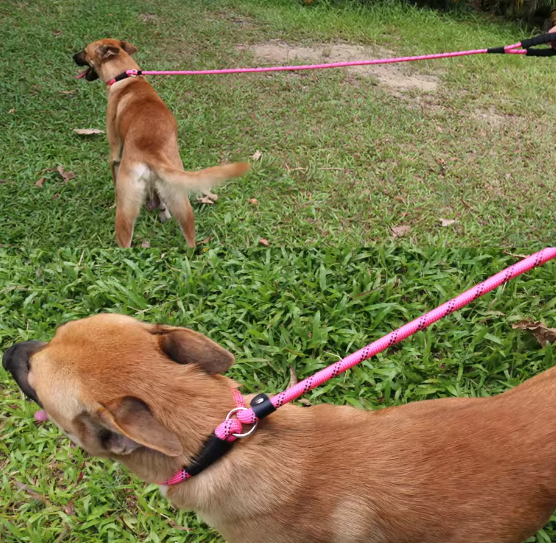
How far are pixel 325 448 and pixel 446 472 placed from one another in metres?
0.45

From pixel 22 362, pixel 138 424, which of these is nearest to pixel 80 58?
pixel 22 362

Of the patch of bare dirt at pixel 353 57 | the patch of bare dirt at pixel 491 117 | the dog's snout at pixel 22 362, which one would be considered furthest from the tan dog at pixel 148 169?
the patch of bare dirt at pixel 491 117

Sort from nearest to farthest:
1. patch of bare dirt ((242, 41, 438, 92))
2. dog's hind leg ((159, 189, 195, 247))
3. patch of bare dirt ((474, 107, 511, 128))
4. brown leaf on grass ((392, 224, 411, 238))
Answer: dog's hind leg ((159, 189, 195, 247))
brown leaf on grass ((392, 224, 411, 238))
patch of bare dirt ((474, 107, 511, 128))
patch of bare dirt ((242, 41, 438, 92))

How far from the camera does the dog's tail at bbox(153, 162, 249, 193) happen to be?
119 inches

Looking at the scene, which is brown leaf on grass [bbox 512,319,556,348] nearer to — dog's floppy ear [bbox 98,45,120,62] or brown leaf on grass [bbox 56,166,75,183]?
brown leaf on grass [bbox 56,166,75,183]

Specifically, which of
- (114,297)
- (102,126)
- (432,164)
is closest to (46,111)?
(102,126)

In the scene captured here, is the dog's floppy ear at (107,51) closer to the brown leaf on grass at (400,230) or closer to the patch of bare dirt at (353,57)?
the patch of bare dirt at (353,57)

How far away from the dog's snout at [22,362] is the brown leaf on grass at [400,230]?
312cm

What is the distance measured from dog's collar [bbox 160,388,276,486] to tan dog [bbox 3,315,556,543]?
29 mm

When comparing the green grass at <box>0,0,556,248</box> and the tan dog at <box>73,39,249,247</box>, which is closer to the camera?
the tan dog at <box>73,39,249,247</box>

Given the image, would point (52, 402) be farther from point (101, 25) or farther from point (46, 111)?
point (101, 25)

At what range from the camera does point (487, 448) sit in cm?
160

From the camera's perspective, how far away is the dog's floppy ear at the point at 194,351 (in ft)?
5.60

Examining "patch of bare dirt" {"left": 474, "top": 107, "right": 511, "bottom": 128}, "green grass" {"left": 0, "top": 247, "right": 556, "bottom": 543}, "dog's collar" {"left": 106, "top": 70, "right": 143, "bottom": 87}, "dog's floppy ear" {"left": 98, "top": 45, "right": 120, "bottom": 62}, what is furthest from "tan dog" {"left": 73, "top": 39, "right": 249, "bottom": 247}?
"patch of bare dirt" {"left": 474, "top": 107, "right": 511, "bottom": 128}
